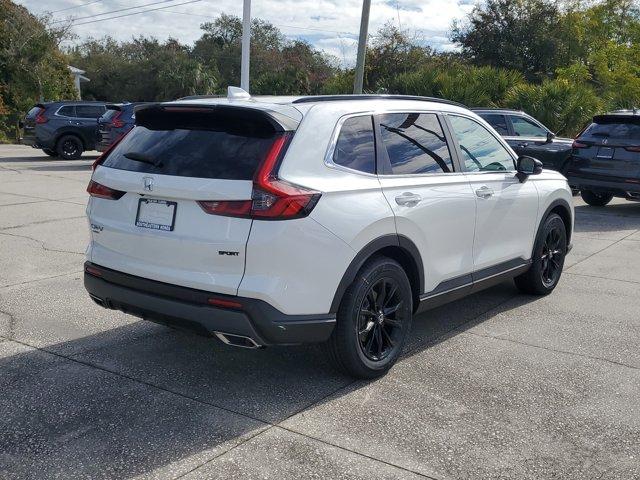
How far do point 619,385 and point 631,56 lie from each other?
29383mm

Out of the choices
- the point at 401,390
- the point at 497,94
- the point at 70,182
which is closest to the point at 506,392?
the point at 401,390

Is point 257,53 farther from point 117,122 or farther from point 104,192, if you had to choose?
point 104,192

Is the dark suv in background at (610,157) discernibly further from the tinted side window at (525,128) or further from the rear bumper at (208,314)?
the rear bumper at (208,314)

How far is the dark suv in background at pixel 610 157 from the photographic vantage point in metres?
11.9

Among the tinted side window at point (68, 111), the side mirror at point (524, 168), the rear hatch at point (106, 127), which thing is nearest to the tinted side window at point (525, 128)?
the side mirror at point (524, 168)

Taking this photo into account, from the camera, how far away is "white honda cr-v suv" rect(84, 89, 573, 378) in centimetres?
393

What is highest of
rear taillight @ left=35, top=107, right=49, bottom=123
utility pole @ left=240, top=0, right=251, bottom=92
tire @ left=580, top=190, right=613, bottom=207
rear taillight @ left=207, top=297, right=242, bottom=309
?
utility pole @ left=240, top=0, right=251, bottom=92

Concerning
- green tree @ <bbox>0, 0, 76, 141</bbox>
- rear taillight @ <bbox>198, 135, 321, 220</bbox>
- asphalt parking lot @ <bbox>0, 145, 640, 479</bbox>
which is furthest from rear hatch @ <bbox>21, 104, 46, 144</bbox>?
rear taillight @ <bbox>198, 135, 321, 220</bbox>

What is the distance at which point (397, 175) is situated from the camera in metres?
4.73

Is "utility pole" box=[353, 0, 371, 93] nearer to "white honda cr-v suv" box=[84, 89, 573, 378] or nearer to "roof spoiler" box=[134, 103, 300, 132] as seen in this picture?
"white honda cr-v suv" box=[84, 89, 573, 378]

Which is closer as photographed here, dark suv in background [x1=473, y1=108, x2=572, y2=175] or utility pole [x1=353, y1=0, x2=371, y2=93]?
dark suv in background [x1=473, y1=108, x2=572, y2=175]

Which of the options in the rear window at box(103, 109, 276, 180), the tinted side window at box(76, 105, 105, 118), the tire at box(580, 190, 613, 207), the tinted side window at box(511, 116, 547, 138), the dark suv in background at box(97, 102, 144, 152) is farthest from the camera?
the tinted side window at box(76, 105, 105, 118)

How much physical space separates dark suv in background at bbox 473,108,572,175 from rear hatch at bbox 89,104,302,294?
10.8 m

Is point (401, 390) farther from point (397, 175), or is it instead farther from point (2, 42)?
point (2, 42)
